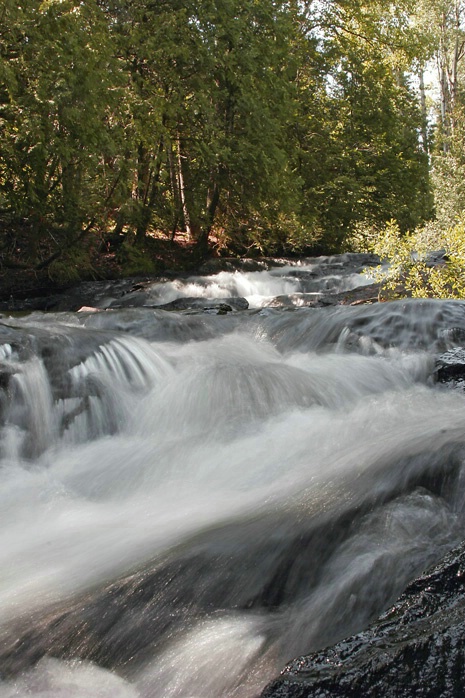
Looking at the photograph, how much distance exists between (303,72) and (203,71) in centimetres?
722

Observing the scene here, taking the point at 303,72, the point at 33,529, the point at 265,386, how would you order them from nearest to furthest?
1. the point at 33,529
2. the point at 265,386
3. the point at 303,72

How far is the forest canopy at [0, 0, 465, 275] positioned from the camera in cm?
1117

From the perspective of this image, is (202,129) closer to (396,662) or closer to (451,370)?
(451,370)

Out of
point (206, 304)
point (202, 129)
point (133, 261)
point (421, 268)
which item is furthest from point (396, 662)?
point (202, 129)

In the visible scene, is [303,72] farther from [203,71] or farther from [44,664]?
[44,664]

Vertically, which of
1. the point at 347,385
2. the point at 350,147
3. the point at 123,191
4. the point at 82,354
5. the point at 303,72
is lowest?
the point at 347,385

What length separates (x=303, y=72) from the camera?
2164 centimetres

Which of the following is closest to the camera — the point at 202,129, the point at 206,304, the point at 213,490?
the point at 213,490

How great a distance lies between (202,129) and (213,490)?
13.4 m

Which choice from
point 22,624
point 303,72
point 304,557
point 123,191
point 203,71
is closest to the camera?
point 22,624

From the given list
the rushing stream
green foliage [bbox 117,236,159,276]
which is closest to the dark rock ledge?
the rushing stream

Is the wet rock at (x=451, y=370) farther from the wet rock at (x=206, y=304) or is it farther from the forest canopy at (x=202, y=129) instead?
the forest canopy at (x=202, y=129)

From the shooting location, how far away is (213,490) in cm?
442

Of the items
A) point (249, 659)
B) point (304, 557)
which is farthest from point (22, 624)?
point (304, 557)
